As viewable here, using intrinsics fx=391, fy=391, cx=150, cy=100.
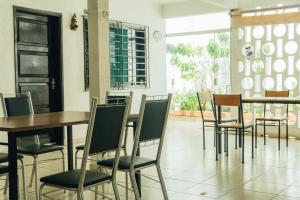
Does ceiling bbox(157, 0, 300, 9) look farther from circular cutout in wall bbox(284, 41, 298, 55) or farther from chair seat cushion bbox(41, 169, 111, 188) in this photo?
chair seat cushion bbox(41, 169, 111, 188)

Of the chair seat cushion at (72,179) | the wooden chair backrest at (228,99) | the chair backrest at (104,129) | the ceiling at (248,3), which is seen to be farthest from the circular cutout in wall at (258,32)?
the chair seat cushion at (72,179)

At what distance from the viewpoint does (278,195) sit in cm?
352

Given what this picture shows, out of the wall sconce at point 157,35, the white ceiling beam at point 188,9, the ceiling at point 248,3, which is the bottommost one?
the wall sconce at point 157,35

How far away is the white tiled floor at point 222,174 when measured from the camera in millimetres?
3604

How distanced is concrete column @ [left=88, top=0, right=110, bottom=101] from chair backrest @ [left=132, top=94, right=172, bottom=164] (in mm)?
1682

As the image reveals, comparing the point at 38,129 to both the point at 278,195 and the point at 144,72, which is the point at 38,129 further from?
the point at 144,72

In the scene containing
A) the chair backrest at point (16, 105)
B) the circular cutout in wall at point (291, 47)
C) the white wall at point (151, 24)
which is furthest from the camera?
the white wall at point (151, 24)

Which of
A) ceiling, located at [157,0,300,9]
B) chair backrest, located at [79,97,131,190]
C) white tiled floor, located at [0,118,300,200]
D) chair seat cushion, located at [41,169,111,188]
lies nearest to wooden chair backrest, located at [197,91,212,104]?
white tiled floor, located at [0,118,300,200]

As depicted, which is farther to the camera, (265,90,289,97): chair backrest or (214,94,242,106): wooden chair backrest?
(265,90,289,97): chair backrest

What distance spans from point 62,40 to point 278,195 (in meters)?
4.37

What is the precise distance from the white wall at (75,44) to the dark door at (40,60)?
12 cm

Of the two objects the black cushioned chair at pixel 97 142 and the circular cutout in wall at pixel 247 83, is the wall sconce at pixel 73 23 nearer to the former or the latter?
the circular cutout in wall at pixel 247 83

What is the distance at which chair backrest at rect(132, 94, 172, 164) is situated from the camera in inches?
110

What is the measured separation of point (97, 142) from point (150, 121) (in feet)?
1.94
